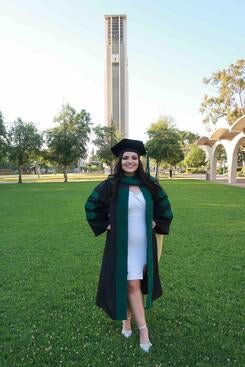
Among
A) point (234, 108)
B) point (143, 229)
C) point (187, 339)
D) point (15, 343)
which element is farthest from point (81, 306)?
point (234, 108)

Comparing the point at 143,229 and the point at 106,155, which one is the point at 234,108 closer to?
the point at 106,155

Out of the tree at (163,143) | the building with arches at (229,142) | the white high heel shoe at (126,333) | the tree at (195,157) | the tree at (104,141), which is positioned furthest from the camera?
the tree at (195,157)

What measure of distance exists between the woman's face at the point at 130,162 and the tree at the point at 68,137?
46.7 m

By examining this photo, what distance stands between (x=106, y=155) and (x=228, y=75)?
18.8 m

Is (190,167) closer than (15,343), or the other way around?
(15,343)

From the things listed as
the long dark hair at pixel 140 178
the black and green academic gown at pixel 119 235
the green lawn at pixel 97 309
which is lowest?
the green lawn at pixel 97 309

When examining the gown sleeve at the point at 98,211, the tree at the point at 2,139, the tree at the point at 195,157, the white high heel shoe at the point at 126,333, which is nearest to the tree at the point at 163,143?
the tree at the point at 2,139

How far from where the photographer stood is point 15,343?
13.6 ft

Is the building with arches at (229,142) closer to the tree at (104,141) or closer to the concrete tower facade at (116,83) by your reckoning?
the tree at (104,141)

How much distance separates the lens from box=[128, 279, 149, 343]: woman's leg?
397 cm

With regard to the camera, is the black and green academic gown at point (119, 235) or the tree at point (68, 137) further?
the tree at point (68, 137)

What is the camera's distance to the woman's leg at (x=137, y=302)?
3975 millimetres

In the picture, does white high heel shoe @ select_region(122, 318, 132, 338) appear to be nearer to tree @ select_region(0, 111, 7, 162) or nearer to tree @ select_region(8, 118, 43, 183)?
tree @ select_region(0, 111, 7, 162)

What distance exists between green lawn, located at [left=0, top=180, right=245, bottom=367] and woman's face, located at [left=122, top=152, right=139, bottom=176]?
5.60 ft
